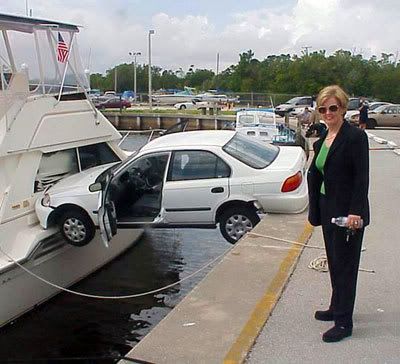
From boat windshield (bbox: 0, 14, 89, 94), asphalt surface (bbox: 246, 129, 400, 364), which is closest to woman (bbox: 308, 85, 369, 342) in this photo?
asphalt surface (bbox: 246, 129, 400, 364)

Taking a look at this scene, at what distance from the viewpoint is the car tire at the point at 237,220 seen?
901 cm

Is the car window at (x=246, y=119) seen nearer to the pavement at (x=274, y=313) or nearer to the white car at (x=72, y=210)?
the white car at (x=72, y=210)

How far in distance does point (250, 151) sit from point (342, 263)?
5.29 m

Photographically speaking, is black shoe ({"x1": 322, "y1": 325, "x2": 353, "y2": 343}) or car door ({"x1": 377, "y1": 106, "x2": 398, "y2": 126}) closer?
black shoe ({"x1": 322, "y1": 325, "x2": 353, "y2": 343})

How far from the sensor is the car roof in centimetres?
948

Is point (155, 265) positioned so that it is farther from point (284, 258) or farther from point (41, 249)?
point (284, 258)

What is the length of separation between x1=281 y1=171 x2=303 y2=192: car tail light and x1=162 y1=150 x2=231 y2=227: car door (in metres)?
0.84

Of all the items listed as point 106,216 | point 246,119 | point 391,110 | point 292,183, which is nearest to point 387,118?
point 391,110

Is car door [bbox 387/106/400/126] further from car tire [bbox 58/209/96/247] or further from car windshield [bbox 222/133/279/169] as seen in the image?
car tire [bbox 58/209/96/247]

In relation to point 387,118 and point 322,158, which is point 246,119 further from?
point 322,158

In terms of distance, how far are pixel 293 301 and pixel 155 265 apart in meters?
6.19

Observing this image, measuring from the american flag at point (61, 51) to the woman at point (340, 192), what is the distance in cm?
778

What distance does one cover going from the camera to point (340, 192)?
181 inches

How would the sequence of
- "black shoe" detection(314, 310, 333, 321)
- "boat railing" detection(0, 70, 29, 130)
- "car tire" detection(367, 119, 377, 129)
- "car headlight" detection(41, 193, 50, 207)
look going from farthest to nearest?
"car tire" detection(367, 119, 377, 129) < "boat railing" detection(0, 70, 29, 130) < "car headlight" detection(41, 193, 50, 207) < "black shoe" detection(314, 310, 333, 321)
